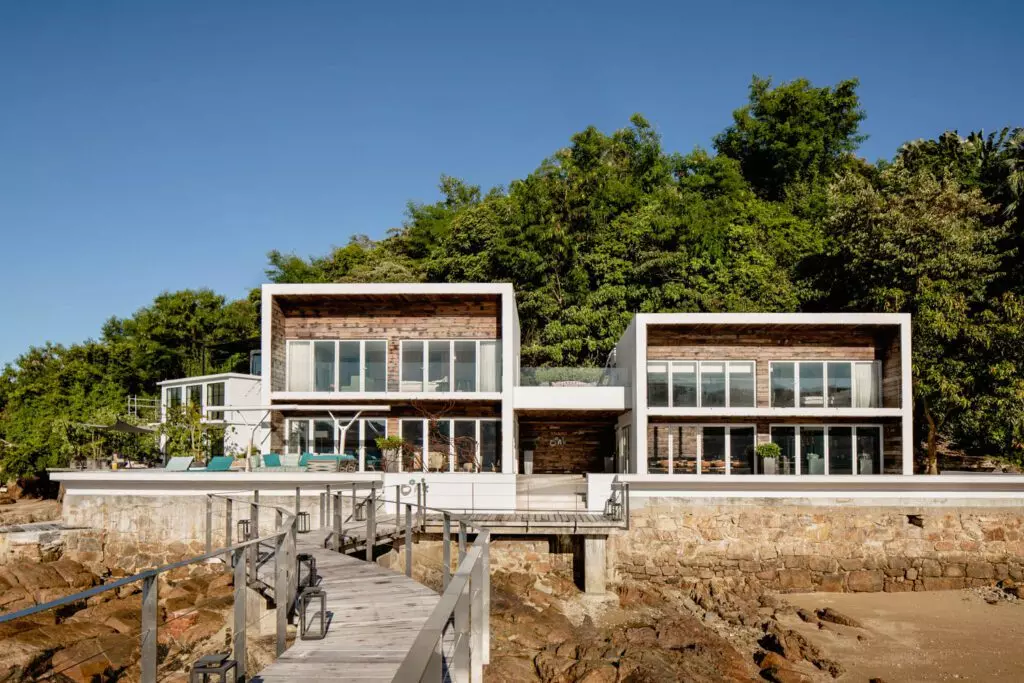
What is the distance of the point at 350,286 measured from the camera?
2369 cm

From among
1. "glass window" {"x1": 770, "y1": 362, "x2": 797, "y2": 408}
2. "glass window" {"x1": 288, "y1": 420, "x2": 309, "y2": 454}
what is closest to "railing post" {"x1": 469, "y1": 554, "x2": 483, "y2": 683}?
"glass window" {"x1": 288, "y1": 420, "x2": 309, "y2": 454}

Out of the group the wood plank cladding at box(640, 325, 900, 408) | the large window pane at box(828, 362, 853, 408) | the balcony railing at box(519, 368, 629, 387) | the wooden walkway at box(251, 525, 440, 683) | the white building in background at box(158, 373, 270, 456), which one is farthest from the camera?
the white building in background at box(158, 373, 270, 456)

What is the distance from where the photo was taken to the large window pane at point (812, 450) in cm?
2384

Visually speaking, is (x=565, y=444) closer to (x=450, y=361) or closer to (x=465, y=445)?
(x=465, y=445)

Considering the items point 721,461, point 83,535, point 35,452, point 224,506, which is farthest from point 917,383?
point 35,452

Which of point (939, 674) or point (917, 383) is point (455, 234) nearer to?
point (917, 383)

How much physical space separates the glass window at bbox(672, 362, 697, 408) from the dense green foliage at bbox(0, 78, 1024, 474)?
785 centimetres

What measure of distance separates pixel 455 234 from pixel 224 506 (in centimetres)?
2207

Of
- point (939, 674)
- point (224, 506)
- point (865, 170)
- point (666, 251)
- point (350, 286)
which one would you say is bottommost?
point (939, 674)

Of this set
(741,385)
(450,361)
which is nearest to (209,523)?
(450,361)

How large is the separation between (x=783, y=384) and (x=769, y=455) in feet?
7.61

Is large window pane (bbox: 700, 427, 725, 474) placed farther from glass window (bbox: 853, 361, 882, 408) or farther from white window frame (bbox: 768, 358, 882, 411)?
glass window (bbox: 853, 361, 882, 408)

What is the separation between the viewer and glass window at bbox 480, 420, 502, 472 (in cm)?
2434

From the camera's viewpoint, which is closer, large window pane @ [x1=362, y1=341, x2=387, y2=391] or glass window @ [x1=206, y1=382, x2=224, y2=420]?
large window pane @ [x1=362, y1=341, x2=387, y2=391]
